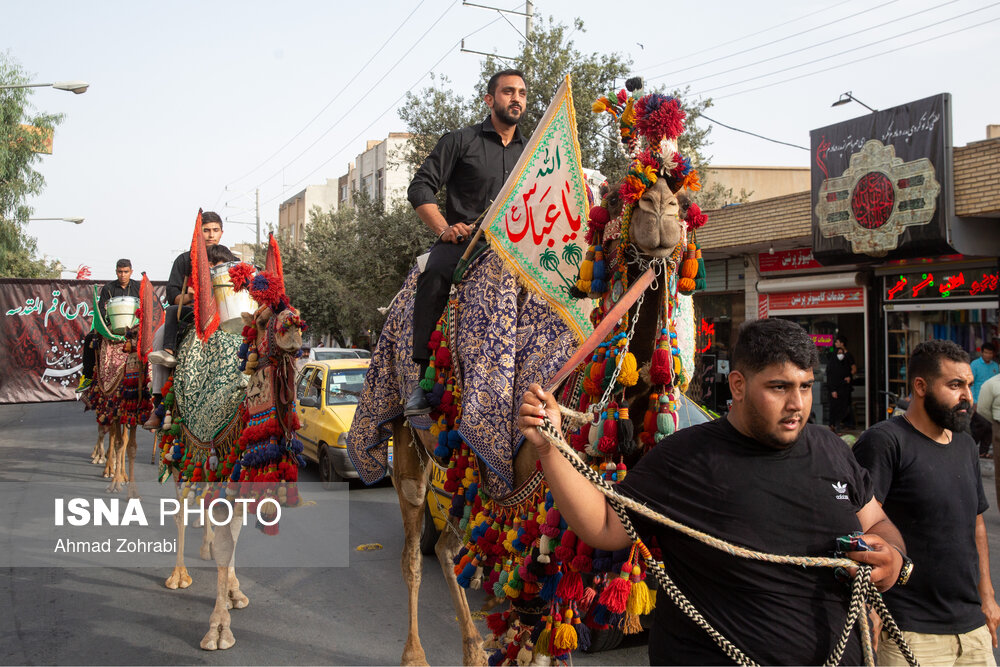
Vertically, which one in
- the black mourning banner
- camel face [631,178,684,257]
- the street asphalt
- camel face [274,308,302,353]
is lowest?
the street asphalt

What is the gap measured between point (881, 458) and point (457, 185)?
287 centimetres

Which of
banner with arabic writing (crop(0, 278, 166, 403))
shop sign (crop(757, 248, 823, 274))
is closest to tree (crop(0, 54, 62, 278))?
banner with arabic writing (crop(0, 278, 166, 403))

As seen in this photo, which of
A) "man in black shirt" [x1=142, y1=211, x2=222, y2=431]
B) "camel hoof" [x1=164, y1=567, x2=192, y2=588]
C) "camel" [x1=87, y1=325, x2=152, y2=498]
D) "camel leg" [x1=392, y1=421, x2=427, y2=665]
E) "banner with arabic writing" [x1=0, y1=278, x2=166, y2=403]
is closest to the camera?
"camel leg" [x1=392, y1=421, x2=427, y2=665]

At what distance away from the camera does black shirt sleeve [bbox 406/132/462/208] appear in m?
4.64

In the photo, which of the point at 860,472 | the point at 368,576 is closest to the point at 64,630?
the point at 368,576

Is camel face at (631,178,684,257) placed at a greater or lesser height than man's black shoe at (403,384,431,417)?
greater

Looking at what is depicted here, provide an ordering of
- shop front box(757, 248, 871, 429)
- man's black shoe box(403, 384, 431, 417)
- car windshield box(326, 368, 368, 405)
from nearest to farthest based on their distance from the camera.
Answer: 1. man's black shoe box(403, 384, 431, 417)
2. car windshield box(326, 368, 368, 405)
3. shop front box(757, 248, 871, 429)

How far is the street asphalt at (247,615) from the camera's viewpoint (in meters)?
5.33

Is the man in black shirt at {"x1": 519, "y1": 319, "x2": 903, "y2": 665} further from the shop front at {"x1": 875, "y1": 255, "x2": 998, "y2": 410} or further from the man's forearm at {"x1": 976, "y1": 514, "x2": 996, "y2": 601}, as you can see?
the shop front at {"x1": 875, "y1": 255, "x2": 998, "y2": 410}

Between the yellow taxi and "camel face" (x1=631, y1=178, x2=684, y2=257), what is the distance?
8171 mm

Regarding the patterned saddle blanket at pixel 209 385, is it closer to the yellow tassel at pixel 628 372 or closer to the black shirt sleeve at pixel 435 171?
the black shirt sleeve at pixel 435 171

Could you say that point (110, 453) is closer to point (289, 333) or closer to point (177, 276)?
point (177, 276)

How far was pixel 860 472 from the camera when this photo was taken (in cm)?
253

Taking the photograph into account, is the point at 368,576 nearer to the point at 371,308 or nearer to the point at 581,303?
the point at 581,303
